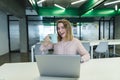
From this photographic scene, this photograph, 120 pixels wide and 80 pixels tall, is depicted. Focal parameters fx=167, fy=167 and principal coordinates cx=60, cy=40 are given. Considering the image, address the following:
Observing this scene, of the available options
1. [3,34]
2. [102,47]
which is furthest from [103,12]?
[3,34]

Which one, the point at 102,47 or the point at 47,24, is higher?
the point at 47,24

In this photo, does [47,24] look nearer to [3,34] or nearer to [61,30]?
[3,34]

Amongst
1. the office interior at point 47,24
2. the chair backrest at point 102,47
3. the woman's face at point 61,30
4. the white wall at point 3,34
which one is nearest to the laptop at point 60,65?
the woman's face at point 61,30

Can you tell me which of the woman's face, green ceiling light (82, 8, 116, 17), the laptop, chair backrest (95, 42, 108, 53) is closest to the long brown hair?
the woman's face

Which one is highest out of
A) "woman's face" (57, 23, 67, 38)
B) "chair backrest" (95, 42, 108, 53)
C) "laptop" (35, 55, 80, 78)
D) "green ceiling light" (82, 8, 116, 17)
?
"green ceiling light" (82, 8, 116, 17)

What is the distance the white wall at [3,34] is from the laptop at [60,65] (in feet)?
25.2

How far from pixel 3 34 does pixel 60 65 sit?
27.6 feet

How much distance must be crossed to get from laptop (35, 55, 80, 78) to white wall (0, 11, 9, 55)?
769 centimetres

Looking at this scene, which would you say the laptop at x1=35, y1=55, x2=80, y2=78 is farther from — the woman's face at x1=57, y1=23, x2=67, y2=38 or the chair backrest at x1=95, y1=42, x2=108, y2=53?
the chair backrest at x1=95, y1=42, x2=108, y2=53

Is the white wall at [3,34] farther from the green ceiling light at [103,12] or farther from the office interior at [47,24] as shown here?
the green ceiling light at [103,12]

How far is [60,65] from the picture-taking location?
1367 mm

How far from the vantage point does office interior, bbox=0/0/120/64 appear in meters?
9.73

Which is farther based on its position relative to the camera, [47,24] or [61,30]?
[47,24]

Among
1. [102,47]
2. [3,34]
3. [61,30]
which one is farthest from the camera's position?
[3,34]
